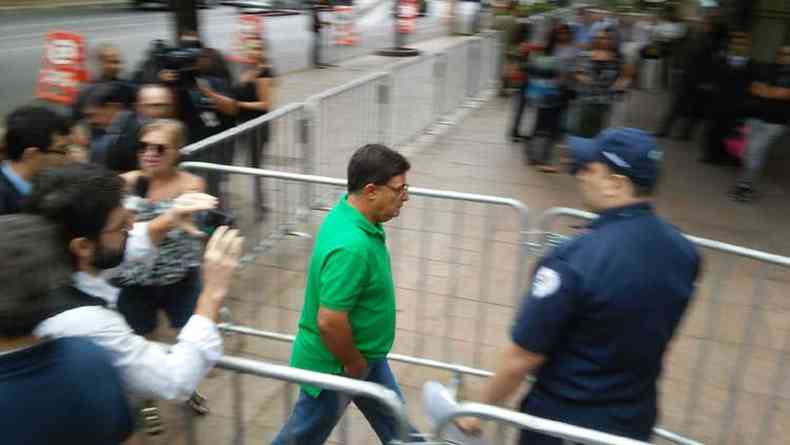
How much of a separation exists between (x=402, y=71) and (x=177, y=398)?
8.15 metres

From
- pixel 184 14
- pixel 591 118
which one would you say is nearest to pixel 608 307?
pixel 591 118

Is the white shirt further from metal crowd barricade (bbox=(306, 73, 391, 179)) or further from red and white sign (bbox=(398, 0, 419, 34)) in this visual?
red and white sign (bbox=(398, 0, 419, 34))

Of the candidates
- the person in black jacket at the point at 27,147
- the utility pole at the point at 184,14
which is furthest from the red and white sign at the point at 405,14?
the person in black jacket at the point at 27,147

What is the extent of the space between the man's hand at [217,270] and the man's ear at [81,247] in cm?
34

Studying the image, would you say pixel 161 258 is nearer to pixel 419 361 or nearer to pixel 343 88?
pixel 419 361

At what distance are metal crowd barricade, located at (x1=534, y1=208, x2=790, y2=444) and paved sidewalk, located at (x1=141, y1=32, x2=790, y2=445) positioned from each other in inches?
0.4

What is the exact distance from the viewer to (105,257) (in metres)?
2.20

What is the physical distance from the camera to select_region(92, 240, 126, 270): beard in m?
2.18

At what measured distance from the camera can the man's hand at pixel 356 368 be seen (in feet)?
9.20

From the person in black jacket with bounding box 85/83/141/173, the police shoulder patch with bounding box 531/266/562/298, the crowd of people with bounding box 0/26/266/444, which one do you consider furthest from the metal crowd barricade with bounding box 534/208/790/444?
the person in black jacket with bounding box 85/83/141/173

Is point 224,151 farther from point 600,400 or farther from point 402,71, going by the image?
point 402,71

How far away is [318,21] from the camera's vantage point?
53.6 feet

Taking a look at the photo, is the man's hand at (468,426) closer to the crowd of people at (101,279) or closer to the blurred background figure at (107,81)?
the crowd of people at (101,279)

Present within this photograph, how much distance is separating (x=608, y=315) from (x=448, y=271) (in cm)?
345
